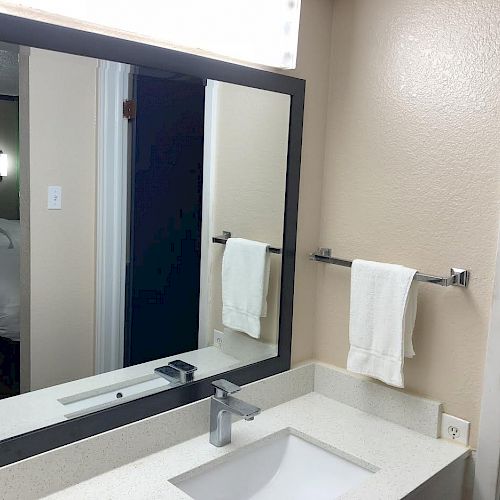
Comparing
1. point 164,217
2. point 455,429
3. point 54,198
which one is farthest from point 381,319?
point 54,198

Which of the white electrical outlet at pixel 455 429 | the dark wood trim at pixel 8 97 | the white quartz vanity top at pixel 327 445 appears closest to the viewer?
the dark wood trim at pixel 8 97

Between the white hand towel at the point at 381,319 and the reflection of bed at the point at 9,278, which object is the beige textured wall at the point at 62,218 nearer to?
the reflection of bed at the point at 9,278

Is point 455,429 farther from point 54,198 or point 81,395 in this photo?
point 54,198

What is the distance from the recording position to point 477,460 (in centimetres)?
145

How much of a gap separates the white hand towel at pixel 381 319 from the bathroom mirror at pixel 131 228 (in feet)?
0.71

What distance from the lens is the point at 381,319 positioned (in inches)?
60.2

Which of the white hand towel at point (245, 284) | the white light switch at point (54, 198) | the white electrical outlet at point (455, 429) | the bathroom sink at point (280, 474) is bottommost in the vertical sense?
the bathroom sink at point (280, 474)

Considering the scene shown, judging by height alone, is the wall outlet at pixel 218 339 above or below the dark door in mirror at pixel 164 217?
below

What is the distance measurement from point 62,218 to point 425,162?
947 mm

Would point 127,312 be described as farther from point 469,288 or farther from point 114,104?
point 469,288

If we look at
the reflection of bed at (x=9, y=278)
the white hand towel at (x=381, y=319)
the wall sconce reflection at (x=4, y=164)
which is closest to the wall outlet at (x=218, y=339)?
the white hand towel at (x=381, y=319)

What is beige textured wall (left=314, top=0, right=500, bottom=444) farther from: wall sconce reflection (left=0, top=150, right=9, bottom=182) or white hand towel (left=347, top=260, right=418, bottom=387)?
wall sconce reflection (left=0, top=150, right=9, bottom=182)

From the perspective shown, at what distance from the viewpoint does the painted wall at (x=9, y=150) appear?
1.12m

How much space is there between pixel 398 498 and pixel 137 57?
114 cm
